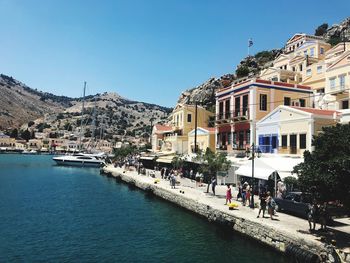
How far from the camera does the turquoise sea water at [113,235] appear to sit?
18141 millimetres

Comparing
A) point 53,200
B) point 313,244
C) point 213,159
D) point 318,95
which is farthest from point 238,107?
point 313,244

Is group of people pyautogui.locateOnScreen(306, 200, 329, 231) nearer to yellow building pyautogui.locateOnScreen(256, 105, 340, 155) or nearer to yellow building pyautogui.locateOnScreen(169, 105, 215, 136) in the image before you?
yellow building pyautogui.locateOnScreen(256, 105, 340, 155)

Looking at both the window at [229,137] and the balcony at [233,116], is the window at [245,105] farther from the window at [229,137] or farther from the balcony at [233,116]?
the window at [229,137]

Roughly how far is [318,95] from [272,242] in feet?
84.9

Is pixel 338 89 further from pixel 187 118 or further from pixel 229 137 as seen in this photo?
pixel 187 118

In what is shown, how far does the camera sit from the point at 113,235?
22203mm

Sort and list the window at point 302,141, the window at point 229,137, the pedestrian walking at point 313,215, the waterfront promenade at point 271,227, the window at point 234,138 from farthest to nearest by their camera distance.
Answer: the window at point 229,137, the window at point 234,138, the window at point 302,141, the pedestrian walking at point 313,215, the waterfront promenade at point 271,227

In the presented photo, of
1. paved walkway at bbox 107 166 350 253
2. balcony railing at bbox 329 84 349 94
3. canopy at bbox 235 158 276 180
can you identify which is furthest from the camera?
balcony railing at bbox 329 84 349 94

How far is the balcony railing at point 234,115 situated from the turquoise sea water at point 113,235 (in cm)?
1315

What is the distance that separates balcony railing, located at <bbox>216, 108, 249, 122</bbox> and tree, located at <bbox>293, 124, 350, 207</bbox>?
69.5 feet

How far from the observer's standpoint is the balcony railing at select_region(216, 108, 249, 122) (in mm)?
38816

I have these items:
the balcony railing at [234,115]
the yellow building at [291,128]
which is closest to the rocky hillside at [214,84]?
Result: the balcony railing at [234,115]

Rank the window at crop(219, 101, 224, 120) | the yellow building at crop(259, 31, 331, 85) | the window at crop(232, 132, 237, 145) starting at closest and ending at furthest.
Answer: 1. the window at crop(232, 132, 237, 145)
2. the window at crop(219, 101, 224, 120)
3. the yellow building at crop(259, 31, 331, 85)

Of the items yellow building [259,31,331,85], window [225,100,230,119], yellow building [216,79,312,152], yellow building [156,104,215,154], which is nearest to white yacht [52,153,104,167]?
yellow building [156,104,215,154]
